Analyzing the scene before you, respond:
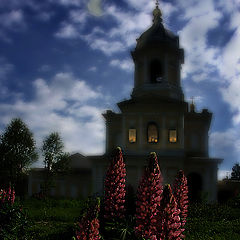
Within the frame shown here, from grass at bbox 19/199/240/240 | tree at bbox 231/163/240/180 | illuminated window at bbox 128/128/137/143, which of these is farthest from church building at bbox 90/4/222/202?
tree at bbox 231/163/240/180

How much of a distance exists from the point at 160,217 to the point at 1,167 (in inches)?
1400

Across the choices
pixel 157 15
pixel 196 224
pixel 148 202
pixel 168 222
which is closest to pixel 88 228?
pixel 168 222

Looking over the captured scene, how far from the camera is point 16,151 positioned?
4038cm

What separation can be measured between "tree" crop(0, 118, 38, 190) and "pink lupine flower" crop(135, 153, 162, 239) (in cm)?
3313

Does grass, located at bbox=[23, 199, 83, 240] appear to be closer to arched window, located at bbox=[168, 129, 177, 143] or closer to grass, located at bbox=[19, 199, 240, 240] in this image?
grass, located at bbox=[19, 199, 240, 240]

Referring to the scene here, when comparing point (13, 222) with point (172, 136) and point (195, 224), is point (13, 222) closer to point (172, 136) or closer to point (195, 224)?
point (195, 224)

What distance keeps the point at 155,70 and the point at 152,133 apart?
7.35m

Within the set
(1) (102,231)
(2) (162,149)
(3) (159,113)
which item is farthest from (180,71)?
(1) (102,231)

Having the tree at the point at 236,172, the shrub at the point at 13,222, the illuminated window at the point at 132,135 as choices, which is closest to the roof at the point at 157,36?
the illuminated window at the point at 132,135

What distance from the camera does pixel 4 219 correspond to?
918 cm

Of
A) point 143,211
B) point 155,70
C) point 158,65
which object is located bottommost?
point 143,211

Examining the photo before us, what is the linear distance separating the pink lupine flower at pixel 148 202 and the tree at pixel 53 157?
28842 millimetres

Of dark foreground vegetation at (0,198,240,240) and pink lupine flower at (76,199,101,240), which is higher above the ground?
pink lupine flower at (76,199,101,240)

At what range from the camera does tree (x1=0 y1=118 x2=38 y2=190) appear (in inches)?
1537
